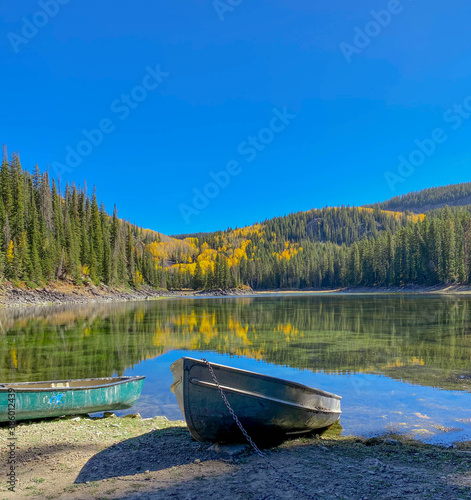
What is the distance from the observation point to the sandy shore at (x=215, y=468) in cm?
630

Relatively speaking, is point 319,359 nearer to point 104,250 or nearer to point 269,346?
point 269,346

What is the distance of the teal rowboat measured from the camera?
10.0 metres

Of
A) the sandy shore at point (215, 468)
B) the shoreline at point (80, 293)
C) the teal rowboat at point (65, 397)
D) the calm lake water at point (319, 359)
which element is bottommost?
the calm lake water at point (319, 359)

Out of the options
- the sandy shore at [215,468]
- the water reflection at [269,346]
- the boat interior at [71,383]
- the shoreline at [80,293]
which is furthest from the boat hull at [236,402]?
the shoreline at [80,293]

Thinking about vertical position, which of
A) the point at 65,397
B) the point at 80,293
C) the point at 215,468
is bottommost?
the point at 215,468

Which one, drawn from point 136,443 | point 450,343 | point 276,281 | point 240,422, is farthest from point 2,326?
point 276,281

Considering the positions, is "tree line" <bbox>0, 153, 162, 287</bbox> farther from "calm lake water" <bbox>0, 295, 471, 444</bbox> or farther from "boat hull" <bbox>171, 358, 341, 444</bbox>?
"boat hull" <bbox>171, 358, 341, 444</bbox>

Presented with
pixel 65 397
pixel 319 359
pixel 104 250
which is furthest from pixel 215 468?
pixel 104 250

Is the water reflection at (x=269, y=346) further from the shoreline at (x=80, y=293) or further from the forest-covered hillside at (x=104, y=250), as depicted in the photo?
the forest-covered hillside at (x=104, y=250)

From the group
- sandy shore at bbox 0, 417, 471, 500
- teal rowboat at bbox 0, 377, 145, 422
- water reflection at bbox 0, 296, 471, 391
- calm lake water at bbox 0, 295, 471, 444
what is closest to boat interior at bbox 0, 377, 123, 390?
teal rowboat at bbox 0, 377, 145, 422

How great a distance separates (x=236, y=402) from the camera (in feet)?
26.7

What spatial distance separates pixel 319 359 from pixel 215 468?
12775mm

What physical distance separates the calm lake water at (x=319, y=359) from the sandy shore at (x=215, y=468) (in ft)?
6.52

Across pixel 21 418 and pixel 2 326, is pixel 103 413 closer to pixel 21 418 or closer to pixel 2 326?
pixel 21 418
